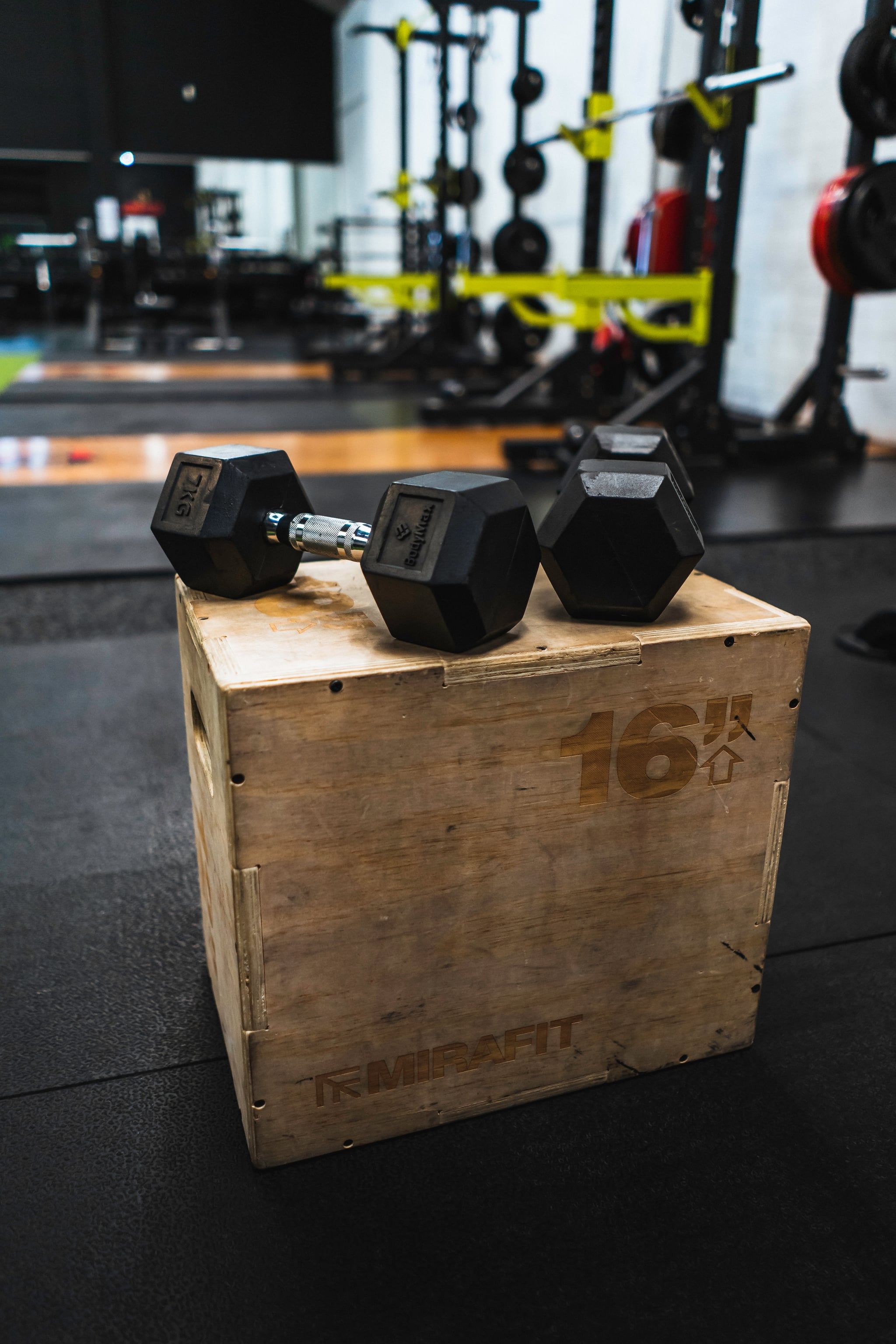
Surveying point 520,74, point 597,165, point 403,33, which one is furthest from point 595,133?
point 403,33

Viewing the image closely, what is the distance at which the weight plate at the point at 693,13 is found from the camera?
3391mm

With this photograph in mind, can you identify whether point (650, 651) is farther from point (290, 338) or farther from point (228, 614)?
point (290, 338)

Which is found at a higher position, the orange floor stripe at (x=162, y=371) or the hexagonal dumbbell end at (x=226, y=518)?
the hexagonal dumbbell end at (x=226, y=518)

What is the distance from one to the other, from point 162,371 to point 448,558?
21.5 feet

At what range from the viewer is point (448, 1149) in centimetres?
85

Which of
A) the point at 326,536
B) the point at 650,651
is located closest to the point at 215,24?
the point at 326,536

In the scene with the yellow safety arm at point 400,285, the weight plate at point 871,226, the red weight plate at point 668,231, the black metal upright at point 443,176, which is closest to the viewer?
the weight plate at point 871,226

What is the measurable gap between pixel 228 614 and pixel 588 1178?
0.57m

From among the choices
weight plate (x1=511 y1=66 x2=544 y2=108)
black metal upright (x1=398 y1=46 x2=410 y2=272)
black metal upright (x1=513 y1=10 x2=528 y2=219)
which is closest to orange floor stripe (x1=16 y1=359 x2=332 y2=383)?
black metal upright (x1=398 y1=46 x2=410 y2=272)

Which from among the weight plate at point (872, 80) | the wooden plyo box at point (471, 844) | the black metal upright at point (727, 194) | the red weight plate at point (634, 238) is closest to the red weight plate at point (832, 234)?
the weight plate at point (872, 80)

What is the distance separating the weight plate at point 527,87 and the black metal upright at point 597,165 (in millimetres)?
502

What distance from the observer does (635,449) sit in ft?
3.05

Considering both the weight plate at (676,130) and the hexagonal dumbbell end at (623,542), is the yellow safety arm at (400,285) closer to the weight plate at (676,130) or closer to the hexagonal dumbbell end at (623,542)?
the weight plate at (676,130)

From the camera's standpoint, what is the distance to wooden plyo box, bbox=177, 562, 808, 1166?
0.72m
